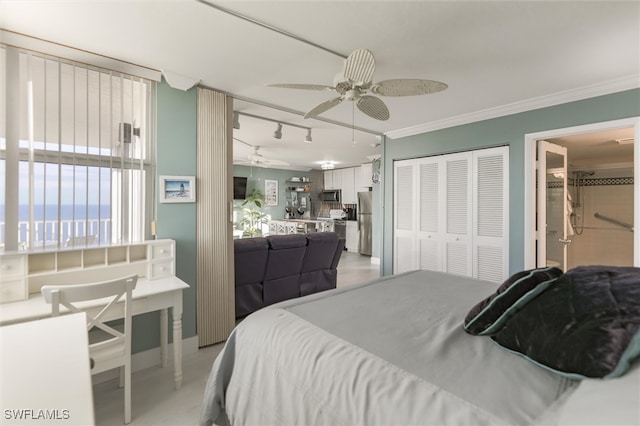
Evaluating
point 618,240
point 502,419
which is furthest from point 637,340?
point 618,240

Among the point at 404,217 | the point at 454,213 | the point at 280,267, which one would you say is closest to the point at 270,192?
the point at 404,217

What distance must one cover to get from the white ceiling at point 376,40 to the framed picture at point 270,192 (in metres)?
5.49

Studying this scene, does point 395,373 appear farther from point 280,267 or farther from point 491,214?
point 491,214

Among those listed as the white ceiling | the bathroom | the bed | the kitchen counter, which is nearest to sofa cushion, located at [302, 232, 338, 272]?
the white ceiling

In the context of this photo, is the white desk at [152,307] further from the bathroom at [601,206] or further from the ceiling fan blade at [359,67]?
the bathroom at [601,206]

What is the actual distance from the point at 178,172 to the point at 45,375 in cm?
207

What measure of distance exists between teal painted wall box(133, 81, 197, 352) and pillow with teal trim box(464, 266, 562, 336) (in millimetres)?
2375

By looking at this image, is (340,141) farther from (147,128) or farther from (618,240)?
(618,240)

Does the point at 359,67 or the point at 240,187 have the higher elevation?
the point at 359,67

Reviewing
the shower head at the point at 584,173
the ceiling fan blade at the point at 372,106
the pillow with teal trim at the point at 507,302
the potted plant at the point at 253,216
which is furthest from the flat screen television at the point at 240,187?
the shower head at the point at 584,173

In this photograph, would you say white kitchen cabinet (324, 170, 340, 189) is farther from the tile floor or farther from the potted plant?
the tile floor

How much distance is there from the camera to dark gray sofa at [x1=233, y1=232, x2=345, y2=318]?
11.3ft

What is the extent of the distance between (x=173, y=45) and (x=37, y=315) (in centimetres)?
194

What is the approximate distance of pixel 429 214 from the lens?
4.16 metres
